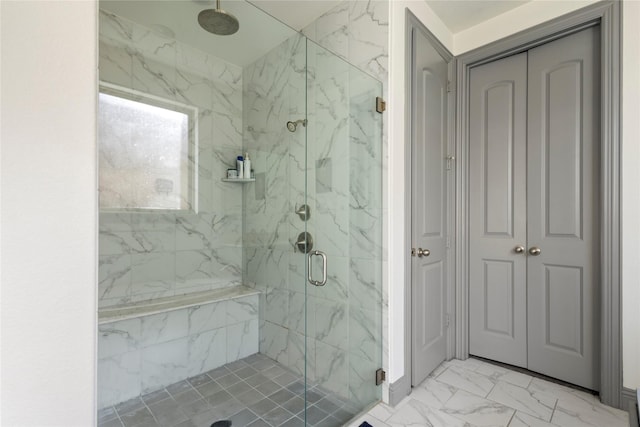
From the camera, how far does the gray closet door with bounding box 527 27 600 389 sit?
1950 mm

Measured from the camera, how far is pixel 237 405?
5.88 feet

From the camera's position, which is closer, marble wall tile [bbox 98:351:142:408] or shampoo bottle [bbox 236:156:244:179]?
marble wall tile [bbox 98:351:142:408]

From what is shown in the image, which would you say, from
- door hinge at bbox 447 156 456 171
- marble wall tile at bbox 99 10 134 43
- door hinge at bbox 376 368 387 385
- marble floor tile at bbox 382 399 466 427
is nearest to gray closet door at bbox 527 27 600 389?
door hinge at bbox 447 156 456 171

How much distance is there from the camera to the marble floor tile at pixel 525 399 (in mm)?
1768

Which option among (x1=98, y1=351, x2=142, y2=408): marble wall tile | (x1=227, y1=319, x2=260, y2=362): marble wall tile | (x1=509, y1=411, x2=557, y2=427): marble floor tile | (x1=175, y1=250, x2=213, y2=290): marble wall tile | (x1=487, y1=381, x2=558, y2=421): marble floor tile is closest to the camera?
(x1=98, y1=351, x2=142, y2=408): marble wall tile

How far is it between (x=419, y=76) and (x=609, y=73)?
3.54ft

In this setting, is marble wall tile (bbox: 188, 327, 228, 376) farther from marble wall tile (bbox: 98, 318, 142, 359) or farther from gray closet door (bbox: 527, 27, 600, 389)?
gray closet door (bbox: 527, 27, 600, 389)

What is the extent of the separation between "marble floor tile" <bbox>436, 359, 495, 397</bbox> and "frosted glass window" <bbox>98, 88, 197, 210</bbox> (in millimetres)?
2352

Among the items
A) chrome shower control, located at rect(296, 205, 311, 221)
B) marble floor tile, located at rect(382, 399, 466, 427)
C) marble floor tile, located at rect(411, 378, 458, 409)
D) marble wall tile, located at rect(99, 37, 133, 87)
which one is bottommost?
marble floor tile, located at rect(411, 378, 458, 409)

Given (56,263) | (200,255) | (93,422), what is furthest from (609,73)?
(200,255)

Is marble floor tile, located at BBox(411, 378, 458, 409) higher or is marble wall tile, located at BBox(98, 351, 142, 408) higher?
marble wall tile, located at BBox(98, 351, 142, 408)

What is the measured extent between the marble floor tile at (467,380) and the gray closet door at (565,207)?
41 cm

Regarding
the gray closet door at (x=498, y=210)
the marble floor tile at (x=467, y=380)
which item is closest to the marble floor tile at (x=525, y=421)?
the marble floor tile at (x=467, y=380)

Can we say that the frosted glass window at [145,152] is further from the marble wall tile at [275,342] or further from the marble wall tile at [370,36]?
the marble wall tile at [370,36]
